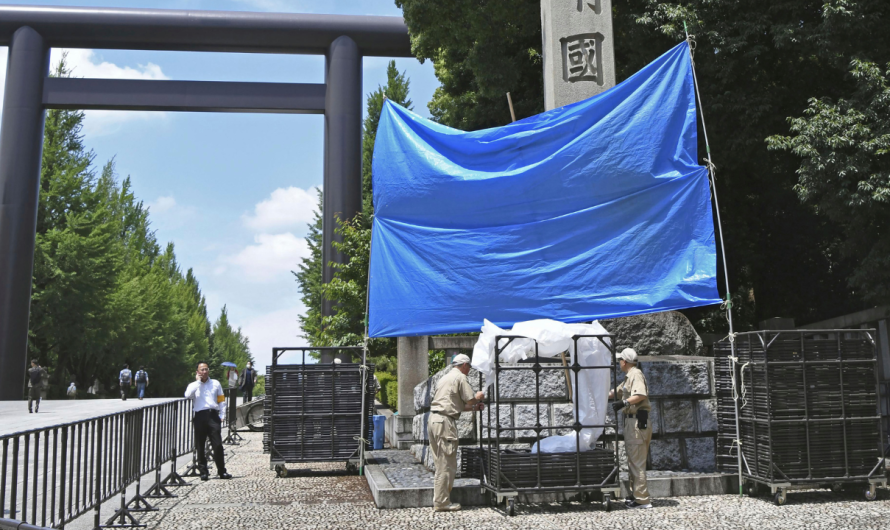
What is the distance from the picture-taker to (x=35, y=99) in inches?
1093

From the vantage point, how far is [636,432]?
843cm

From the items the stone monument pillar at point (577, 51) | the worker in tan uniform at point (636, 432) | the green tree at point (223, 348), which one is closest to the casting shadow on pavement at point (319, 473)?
the worker in tan uniform at point (636, 432)

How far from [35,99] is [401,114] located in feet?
73.0

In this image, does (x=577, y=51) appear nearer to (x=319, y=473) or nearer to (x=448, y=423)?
(x=448, y=423)

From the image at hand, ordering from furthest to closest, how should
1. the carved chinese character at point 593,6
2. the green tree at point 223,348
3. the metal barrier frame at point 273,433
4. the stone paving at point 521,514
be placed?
the green tree at point 223,348, the carved chinese character at point 593,6, the metal barrier frame at point 273,433, the stone paving at point 521,514

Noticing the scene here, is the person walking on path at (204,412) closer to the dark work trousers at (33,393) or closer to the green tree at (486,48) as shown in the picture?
the green tree at (486,48)

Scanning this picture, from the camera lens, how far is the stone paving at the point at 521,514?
7453 mm

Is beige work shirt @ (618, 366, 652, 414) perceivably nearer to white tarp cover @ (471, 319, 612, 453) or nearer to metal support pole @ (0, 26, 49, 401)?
white tarp cover @ (471, 319, 612, 453)

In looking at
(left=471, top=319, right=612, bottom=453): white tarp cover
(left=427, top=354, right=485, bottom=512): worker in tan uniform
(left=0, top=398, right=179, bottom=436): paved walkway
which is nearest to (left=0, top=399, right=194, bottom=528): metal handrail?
(left=427, top=354, right=485, bottom=512): worker in tan uniform

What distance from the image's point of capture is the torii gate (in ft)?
88.6

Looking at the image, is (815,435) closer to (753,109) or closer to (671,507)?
(671,507)

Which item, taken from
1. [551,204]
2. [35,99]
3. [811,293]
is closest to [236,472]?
[551,204]

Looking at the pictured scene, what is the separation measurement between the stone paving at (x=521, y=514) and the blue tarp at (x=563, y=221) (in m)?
2.20

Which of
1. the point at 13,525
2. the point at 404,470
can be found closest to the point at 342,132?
the point at 404,470
